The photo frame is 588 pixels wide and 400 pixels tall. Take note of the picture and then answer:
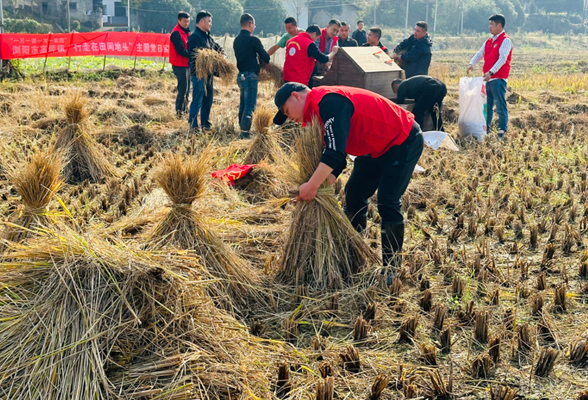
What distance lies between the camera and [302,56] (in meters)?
8.33

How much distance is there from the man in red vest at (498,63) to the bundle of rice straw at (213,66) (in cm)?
370

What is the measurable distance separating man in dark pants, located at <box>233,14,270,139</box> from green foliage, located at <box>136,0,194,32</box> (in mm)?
42002

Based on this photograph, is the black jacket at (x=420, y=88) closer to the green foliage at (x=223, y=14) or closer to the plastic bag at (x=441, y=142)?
the plastic bag at (x=441, y=142)

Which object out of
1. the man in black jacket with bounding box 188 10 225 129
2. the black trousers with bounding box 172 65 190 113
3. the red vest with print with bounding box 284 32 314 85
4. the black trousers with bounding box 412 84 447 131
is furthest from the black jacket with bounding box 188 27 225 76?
the black trousers with bounding box 412 84 447 131

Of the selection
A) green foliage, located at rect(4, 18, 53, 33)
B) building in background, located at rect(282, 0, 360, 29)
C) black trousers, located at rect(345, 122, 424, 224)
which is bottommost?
black trousers, located at rect(345, 122, 424, 224)

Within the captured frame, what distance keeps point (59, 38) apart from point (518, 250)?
16100mm

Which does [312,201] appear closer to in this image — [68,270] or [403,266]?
[403,266]

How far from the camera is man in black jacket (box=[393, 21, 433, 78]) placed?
9.88 metres

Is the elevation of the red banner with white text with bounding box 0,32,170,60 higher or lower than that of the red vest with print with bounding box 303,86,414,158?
higher

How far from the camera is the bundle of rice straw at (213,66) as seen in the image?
8.46 meters

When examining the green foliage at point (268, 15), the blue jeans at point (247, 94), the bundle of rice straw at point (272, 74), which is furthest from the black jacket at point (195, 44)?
the green foliage at point (268, 15)

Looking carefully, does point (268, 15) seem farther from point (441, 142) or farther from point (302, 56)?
point (441, 142)

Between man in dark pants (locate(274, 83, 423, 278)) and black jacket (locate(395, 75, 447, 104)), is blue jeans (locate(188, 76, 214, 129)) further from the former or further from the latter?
man in dark pants (locate(274, 83, 423, 278))

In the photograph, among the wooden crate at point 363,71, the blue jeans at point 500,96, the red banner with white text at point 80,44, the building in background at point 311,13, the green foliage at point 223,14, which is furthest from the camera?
the building in background at point 311,13
